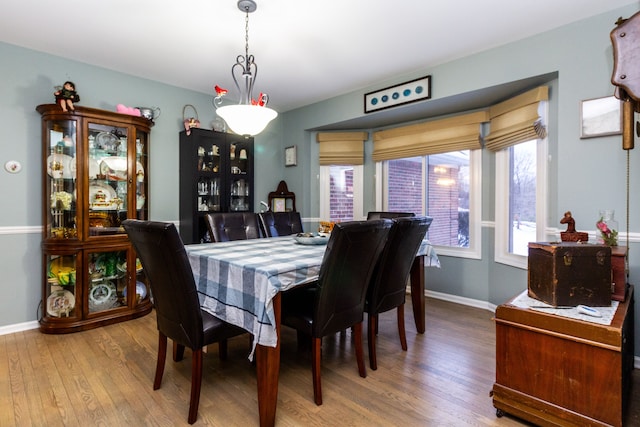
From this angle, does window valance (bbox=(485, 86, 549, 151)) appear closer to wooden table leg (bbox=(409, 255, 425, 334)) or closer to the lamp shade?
wooden table leg (bbox=(409, 255, 425, 334))

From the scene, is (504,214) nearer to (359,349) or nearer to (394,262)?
(394,262)

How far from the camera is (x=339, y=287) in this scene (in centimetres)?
180

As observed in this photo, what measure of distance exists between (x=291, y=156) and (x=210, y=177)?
126cm

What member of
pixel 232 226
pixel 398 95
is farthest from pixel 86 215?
pixel 398 95

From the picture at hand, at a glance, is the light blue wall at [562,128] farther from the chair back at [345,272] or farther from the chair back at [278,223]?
the chair back at [278,223]

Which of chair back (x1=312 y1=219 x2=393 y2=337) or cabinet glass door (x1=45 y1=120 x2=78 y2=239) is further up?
cabinet glass door (x1=45 y1=120 x2=78 y2=239)

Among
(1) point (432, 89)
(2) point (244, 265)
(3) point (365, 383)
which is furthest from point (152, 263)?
(1) point (432, 89)

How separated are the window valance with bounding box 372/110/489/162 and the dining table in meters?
2.31

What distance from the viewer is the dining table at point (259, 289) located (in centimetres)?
153

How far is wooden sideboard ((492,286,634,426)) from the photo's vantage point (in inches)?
56.4

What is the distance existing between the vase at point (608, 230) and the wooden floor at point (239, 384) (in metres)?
0.91

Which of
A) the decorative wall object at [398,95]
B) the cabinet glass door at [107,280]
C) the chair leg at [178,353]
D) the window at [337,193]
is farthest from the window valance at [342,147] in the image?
the chair leg at [178,353]

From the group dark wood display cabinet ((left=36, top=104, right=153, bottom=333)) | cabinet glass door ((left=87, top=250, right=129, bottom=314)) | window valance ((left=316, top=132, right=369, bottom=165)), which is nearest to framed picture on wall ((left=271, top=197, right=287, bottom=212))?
window valance ((left=316, top=132, right=369, bottom=165))

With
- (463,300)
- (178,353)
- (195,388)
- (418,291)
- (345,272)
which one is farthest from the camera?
(463,300)
